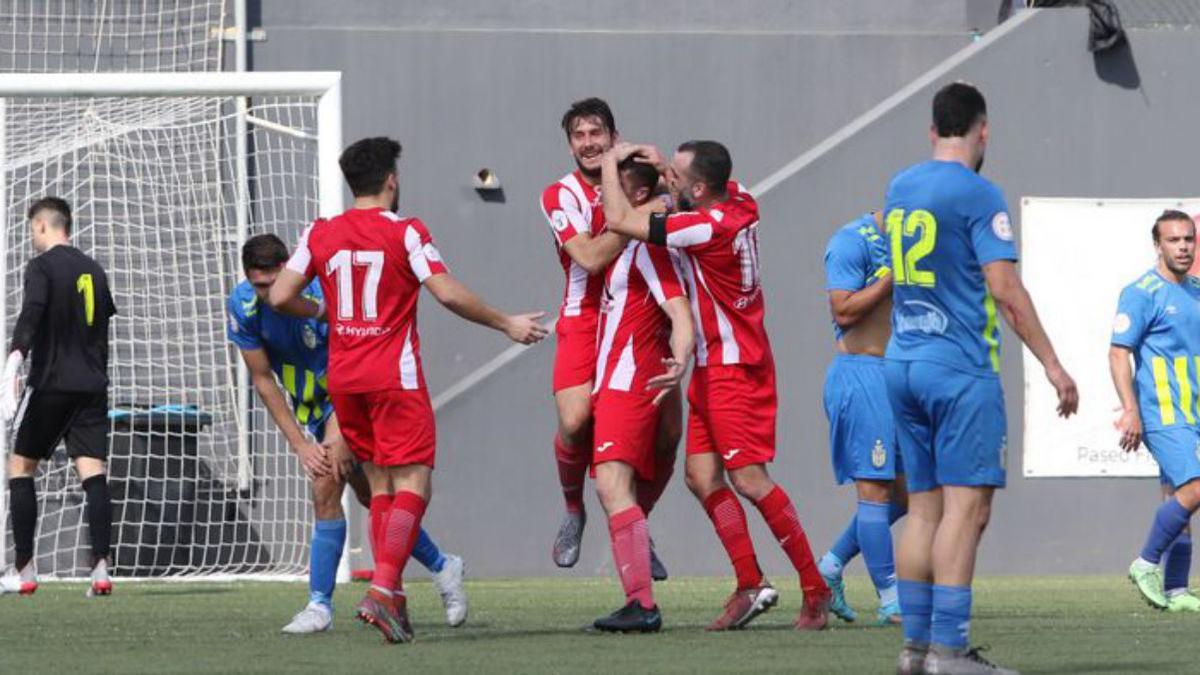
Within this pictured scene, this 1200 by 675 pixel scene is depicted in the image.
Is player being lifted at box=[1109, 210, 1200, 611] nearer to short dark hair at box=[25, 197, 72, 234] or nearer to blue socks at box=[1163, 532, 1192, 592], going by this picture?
blue socks at box=[1163, 532, 1192, 592]

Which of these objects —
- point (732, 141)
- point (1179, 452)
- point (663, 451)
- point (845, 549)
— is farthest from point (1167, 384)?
point (732, 141)

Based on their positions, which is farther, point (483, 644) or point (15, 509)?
point (15, 509)

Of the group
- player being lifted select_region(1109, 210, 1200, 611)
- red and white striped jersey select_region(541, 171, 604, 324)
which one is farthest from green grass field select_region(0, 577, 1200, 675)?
red and white striped jersey select_region(541, 171, 604, 324)

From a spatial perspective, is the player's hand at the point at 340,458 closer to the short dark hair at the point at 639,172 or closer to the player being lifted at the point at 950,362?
the short dark hair at the point at 639,172

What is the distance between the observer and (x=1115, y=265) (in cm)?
1405

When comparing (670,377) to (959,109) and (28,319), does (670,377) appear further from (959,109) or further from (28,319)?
(28,319)

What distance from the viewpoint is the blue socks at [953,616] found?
6.20m

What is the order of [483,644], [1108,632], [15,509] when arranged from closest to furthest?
[483,644] < [1108,632] < [15,509]

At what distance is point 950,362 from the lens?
6.30 m

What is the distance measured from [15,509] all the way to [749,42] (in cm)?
612

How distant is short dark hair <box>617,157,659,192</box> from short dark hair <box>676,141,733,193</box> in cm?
15

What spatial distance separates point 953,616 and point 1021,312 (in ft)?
2.90

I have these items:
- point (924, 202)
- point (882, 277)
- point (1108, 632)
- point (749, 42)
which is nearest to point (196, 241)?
point (749, 42)

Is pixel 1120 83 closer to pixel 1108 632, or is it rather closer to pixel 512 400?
pixel 512 400
